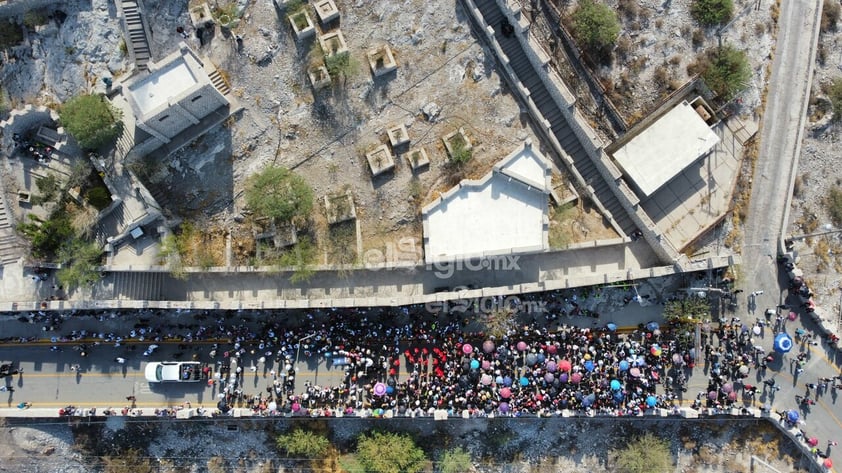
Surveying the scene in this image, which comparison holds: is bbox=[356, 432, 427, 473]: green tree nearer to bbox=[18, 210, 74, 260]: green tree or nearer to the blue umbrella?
bbox=[18, 210, 74, 260]: green tree

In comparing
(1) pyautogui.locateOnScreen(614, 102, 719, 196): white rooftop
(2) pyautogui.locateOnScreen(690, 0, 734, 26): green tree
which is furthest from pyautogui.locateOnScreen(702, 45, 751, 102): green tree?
(1) pyautogui.locateOnScreen(614, 102, 719, 196): white rooftop

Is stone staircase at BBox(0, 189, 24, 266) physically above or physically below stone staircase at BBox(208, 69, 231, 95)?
below

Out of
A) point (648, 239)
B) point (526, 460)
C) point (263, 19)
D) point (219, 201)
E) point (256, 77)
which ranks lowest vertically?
point (526, 460)

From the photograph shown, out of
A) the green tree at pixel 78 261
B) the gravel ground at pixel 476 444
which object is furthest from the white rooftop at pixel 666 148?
the green tree at pixel 78 261

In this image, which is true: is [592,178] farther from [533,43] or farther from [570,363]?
[570,363]

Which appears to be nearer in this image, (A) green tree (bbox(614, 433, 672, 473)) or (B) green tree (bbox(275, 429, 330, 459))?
(B) green tree (bbox(275, 429, 330, 459))

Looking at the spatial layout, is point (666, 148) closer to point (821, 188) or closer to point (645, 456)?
point (821, 188)

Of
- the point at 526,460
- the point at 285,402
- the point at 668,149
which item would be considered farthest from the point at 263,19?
the point at 526,460

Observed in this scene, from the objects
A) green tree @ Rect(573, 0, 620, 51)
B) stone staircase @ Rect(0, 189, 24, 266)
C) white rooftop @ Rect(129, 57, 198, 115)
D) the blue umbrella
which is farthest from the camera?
stone staircase @ Rect(0, 189, 24, 266)
